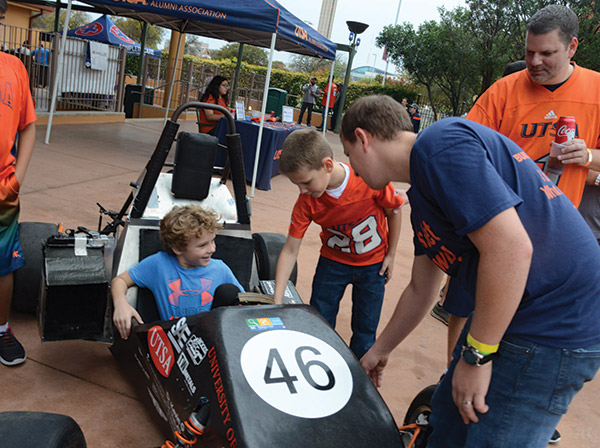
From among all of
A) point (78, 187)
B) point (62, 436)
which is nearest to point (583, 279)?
point (62, 436)

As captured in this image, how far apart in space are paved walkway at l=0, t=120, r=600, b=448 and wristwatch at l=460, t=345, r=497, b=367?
1.49 m

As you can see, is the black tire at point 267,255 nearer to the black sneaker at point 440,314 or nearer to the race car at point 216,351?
the race car at point 216,351

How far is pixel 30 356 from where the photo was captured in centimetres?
269

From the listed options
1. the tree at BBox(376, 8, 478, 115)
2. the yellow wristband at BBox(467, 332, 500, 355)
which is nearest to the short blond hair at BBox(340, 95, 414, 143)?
the yellow wristband at BBox(467, 332, 500, 355)

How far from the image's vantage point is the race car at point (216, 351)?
1557 mm

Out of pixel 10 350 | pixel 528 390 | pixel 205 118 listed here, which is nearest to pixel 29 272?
pixel 10 350

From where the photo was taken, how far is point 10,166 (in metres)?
2.48

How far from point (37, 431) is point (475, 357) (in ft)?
4.14

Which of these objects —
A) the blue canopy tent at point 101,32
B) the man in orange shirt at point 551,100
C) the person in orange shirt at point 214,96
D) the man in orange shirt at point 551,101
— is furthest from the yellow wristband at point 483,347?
the blue canopy tent at point 101,32

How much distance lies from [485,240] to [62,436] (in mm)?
1335

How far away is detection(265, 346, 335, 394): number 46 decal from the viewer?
1.64 metres

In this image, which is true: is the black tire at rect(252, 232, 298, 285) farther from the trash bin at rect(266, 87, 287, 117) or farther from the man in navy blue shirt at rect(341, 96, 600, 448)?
the trash bin at rect(266, 87, 287, 117)

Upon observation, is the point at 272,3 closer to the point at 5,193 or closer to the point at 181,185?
the point at 181,185

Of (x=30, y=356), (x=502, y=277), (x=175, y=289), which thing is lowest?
(x=30, y=356)
